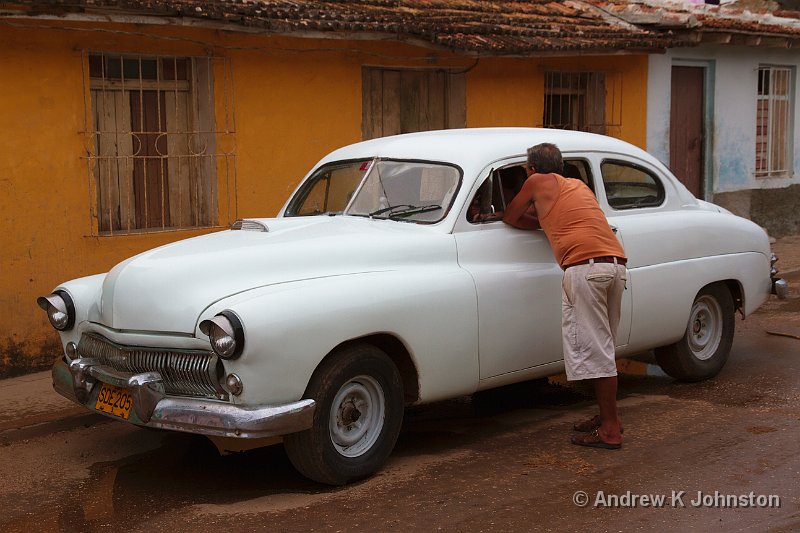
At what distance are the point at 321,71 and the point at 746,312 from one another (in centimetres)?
454

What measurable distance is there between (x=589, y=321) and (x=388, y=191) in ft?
4.54

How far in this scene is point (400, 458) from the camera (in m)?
5.82

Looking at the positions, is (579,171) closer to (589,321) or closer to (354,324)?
(589,321)

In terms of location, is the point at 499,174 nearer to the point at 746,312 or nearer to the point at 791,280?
the point at 746,312

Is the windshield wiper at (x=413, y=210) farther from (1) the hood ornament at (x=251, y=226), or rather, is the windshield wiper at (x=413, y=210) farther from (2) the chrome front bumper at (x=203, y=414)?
(2) the chrome front bumper at (x=203, y=414)

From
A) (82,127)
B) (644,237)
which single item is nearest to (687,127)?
(644,237)

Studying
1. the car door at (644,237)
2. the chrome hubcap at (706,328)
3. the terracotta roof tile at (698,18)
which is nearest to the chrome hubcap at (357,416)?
the car door at (644,237)

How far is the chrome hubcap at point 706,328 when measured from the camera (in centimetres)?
742

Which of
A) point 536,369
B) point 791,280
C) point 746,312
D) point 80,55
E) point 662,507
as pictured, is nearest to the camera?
point 662,507

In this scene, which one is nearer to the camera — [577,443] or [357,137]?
[577,443]

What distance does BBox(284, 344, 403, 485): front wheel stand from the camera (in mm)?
5113

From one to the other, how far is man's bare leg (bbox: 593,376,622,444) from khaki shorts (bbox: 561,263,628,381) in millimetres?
63

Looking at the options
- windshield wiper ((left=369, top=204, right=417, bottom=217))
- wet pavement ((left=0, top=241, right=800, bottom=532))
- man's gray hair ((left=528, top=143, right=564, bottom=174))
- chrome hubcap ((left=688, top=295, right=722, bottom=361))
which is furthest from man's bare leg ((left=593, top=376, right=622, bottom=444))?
chrome hubcap ((left=688, top=295, right=722, bottom=361))

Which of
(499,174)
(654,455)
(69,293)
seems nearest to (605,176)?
(499,174)
